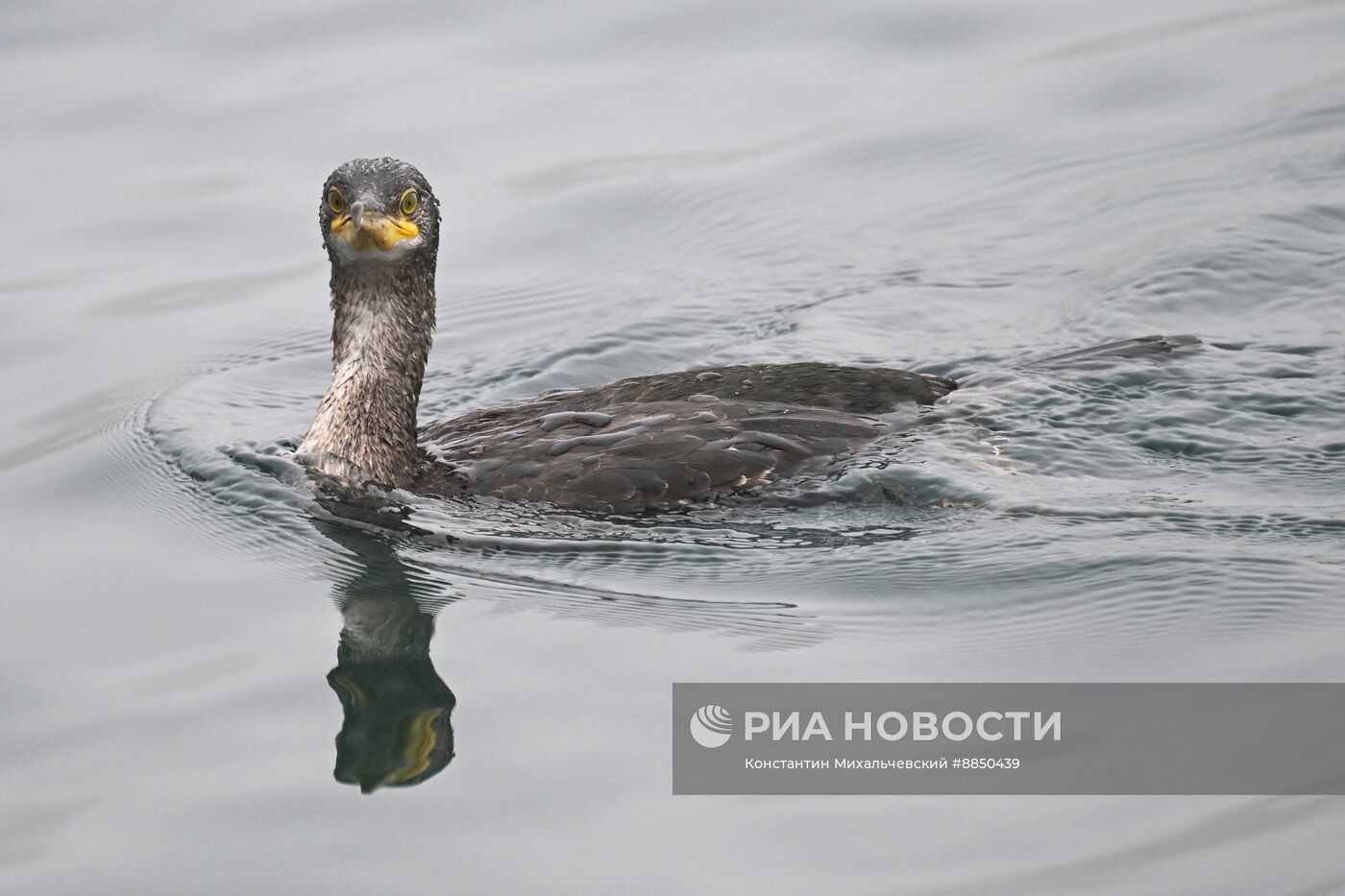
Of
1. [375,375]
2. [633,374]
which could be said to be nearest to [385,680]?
[375,375]

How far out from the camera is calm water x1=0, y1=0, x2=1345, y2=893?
18.2 ft

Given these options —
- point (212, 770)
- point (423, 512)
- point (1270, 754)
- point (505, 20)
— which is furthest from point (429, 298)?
point (505, 20)

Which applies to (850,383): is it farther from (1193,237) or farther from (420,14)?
(420,14)

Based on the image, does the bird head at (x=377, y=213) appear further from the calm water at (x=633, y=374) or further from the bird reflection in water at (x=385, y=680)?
the bird reflection in water at (x=385, y=680)

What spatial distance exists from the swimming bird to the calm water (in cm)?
19

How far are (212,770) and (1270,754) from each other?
11.0 ft

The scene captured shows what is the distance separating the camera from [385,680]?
659 centimetres

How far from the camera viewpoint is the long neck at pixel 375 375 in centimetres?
837

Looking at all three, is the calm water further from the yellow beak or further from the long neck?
the yellow beak

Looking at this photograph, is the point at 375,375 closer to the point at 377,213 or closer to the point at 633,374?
the point at 377,213

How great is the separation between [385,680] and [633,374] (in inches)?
162
